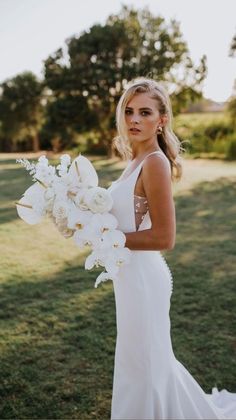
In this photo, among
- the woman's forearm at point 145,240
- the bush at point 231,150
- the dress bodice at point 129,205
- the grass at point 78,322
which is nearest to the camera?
the woman's forearm at point 145,240

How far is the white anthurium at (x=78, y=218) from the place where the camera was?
223cm

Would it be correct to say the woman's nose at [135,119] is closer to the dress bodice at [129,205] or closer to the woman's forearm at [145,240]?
the dress bodice at [129,205]

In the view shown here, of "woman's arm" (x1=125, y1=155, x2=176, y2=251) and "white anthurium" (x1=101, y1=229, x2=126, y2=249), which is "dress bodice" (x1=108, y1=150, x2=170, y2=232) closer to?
"woman's arm" (x1=125, y1=155, x2=176, y2=251)

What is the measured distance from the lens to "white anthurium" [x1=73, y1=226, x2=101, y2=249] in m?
2.19

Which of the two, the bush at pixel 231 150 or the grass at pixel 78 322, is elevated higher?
the bush at pixel 231 150

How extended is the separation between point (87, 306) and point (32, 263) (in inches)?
84.7

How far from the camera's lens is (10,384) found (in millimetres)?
3854

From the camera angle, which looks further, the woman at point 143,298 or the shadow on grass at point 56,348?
the shadow on grass at point 56,348

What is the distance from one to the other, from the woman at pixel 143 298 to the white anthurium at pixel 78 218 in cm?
35

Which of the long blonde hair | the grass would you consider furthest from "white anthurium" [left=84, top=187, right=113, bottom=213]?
the grass

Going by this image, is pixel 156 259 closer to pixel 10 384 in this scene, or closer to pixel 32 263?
pixel 10 384

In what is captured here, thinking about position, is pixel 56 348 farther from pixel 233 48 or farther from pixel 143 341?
pixel 233 48

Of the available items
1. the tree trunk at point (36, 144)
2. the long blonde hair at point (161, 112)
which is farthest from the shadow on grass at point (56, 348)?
the tree trunk at point (36, 144)

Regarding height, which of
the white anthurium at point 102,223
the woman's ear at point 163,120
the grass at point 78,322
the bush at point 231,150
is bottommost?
the grass at point 78,322
